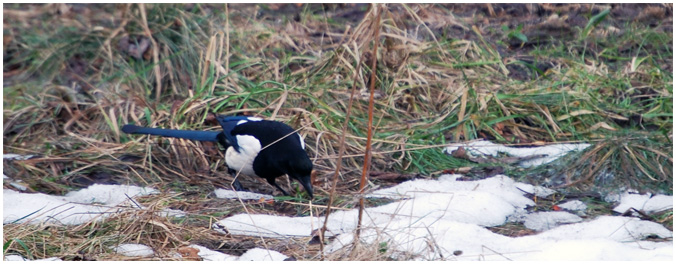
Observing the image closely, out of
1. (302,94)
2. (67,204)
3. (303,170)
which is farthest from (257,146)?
(67,204)

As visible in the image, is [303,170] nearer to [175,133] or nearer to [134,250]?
[175,133]

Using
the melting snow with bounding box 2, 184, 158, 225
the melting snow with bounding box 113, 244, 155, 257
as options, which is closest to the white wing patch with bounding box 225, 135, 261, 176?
the melting snow with bounding box 2, 184, 158, 225

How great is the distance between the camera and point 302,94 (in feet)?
13.6

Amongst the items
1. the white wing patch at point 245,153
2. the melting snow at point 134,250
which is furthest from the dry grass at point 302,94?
the white wing patch at point 245,153

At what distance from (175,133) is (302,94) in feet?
2.42

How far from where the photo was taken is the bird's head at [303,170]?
11.1ft

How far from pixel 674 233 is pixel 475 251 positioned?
0.76 metres

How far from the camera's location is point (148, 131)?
149 inches

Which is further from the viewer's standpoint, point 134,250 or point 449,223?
point 449,223

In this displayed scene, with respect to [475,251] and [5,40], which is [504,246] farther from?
[5,40]

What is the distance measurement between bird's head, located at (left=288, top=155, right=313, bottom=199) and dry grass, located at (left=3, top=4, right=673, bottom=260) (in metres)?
0.09

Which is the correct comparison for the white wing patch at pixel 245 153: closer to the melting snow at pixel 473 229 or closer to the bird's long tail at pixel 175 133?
the bird's long tail at pixel 175 133

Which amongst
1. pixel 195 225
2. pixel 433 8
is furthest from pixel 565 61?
pixel 195 225

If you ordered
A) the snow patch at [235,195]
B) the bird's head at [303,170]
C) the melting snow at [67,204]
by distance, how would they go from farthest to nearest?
the snow patch at [235,195] → the bird's head at [303,170] → the melting snow at [67,204]
